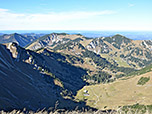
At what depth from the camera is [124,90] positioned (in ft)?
592

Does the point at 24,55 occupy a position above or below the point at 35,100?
above

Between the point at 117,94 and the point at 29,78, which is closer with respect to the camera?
the point at 29,78

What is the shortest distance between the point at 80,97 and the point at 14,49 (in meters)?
94.8

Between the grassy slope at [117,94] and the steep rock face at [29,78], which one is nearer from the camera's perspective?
the steep rock face at [29,78]

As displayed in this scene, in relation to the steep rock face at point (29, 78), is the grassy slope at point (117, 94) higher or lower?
lower

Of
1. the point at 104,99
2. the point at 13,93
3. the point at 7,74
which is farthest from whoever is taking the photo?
the point at 104,99

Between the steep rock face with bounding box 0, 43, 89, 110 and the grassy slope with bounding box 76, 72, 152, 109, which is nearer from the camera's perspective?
the steep rock face with bounding box 0, 43, 89, 110

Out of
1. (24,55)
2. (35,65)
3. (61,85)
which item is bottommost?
(61,85)

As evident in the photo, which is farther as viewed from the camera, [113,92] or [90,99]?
[113,92]

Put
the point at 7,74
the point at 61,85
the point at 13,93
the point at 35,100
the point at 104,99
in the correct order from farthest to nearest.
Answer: the point at 61,85 < the point at 104,99 < the point at 7,74 < the point at 35,100 < the point at 13,93

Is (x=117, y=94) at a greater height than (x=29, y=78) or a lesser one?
lesser

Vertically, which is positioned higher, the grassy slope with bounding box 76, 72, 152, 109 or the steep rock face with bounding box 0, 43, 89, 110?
the steep rock face with bounding box 0, 43, 89, 110

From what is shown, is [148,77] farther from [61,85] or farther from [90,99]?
[61,85]

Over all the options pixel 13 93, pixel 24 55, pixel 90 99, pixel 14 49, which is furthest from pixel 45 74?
pixel 13 93
